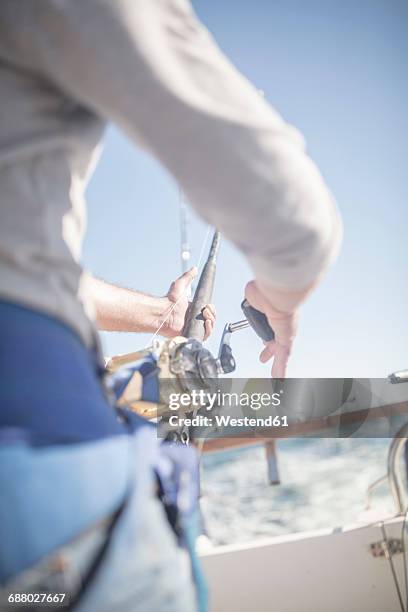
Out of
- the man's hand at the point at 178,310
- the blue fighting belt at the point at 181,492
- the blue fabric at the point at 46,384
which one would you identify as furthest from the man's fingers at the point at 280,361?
the man's hand at the point at 178,310

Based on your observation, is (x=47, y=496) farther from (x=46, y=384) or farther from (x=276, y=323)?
Answer: (x=276, y=323)

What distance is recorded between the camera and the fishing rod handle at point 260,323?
0.79 metres

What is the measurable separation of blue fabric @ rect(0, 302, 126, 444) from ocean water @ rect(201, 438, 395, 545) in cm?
136

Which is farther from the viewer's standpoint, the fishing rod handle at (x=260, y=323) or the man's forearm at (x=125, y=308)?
the man's forearm at (x=125, y=308)

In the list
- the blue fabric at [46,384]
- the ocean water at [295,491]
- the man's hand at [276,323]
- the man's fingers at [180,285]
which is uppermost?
the man's fingers at [180,285]

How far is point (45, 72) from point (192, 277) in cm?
137

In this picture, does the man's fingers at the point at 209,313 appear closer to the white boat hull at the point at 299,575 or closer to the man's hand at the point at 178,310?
the man's hand at the point at 178,310

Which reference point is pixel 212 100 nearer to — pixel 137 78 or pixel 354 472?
pixel 137 78

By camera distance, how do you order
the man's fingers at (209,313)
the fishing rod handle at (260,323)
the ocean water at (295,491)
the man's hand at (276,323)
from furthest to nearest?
the ocean water at (295,491) < the man's fingers at (209,313) < the fishing rod handle at (260,323) < the man's hand at (276,323)

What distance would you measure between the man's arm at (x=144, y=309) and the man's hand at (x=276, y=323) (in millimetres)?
594

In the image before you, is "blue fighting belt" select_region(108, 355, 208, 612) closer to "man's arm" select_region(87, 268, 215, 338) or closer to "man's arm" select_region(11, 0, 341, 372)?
"man's arm" select_region(11, 0, 341, 372)

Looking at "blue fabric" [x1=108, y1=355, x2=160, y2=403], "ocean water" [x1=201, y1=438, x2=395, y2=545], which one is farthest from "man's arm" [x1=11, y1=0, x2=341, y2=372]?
"ocean water" [x1=201, y1=438, x2=395, y2=545]

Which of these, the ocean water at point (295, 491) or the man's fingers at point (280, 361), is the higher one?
the man's fingers at point (280, 361)

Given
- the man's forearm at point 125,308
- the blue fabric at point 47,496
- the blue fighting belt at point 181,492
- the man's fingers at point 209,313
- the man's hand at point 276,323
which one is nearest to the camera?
the blue fabric at point 47,496
